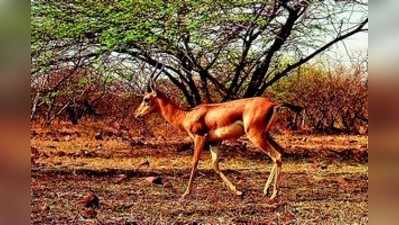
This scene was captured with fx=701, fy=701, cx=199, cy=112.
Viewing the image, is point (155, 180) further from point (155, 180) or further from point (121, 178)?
point (121, 178)

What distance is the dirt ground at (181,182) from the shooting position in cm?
339

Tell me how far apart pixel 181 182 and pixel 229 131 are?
35 cm

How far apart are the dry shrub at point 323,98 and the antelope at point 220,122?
0.10 m

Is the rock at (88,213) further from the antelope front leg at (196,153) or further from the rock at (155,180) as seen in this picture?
the antelope front leg at (196,153)

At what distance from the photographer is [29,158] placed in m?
3.26

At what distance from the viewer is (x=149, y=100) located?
3.42m

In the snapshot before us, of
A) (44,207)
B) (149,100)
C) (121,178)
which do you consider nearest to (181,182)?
(121,178)

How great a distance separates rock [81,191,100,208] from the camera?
11.1 ft

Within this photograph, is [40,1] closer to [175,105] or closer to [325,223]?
[175,105]

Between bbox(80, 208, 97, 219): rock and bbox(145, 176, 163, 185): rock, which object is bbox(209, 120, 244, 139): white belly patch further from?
bbox(80, 208, 97, 219): rock

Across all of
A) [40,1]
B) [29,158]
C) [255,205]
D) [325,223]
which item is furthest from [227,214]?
[40,1]

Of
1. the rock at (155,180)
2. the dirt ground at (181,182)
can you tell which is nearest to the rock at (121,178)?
the dirt ground at (181,182)
